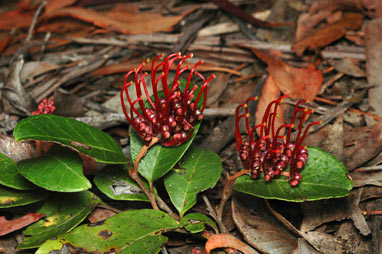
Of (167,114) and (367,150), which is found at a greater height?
Answer: (167,114)

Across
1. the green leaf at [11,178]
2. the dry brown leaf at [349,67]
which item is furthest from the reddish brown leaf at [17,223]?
the dry brown leaf at [349,67]

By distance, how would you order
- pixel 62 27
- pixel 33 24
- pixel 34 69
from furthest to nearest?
pixel 62 27 < pixel 33 24 < pixel 34 69

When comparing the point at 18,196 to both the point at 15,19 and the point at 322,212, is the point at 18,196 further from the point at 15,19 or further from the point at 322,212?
the point at 15,19

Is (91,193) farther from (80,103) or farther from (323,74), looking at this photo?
(323,74)

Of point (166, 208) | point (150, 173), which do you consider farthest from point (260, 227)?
point (150, 173)

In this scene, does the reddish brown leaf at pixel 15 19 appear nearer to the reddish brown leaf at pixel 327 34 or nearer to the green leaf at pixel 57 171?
the green leaf at pixel 57 171

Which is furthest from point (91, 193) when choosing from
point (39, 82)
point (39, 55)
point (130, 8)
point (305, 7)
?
point (305, 7)
